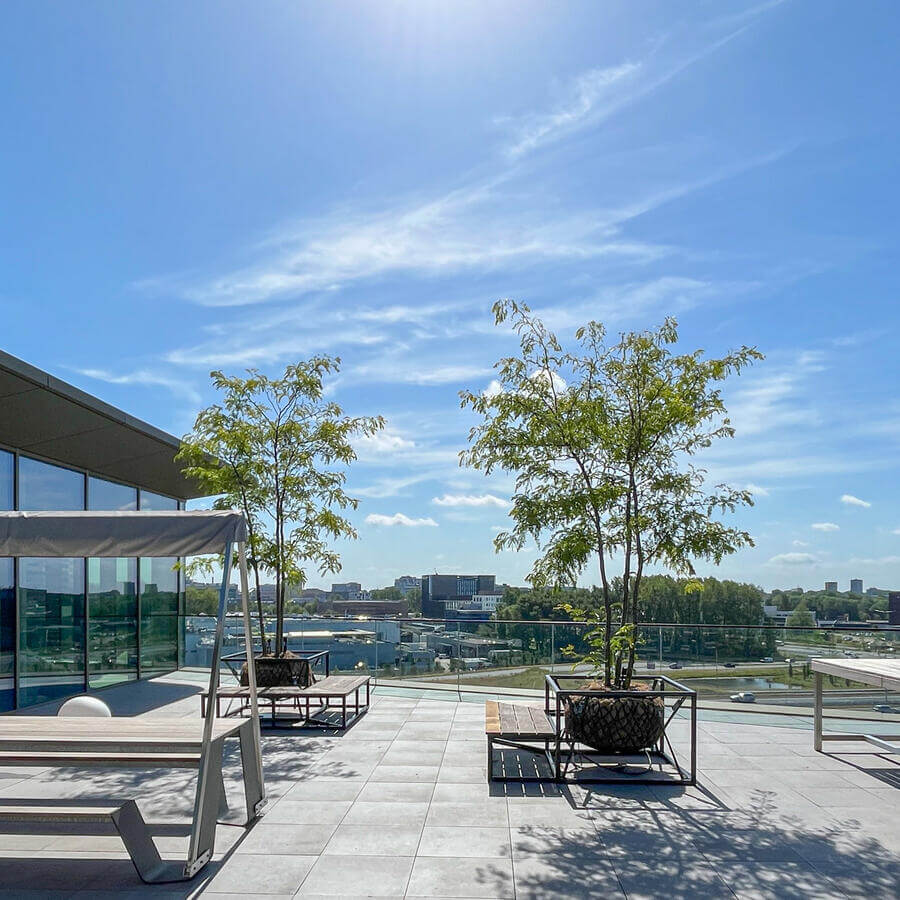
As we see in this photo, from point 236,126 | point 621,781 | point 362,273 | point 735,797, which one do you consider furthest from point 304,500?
point 735,797

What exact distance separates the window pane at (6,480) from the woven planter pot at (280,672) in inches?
133

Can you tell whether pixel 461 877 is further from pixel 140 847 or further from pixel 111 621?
pixel 111 621

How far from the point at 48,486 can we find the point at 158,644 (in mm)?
4302

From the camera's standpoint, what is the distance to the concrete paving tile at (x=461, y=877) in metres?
4.28

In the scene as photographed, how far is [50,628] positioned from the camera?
10836 millimetres

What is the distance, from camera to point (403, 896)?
4.21m

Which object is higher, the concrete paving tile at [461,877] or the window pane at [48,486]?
the window pane at [48,486]

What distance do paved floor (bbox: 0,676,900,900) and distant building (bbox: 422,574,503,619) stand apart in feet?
14.3

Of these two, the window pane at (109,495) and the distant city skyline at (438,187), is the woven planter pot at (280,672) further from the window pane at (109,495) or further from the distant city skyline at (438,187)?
the window pane at (109,495)

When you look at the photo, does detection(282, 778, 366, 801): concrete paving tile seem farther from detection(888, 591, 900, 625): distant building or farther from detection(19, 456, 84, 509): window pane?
detection(888, 591, 900, 625): distant building

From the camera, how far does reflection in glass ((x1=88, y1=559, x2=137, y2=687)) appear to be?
39.1ft

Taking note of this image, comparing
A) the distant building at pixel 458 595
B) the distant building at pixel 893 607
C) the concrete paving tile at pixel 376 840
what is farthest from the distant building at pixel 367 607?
the concrete paving tile at pixel 376 840

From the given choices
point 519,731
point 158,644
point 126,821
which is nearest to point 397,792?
point 519,731

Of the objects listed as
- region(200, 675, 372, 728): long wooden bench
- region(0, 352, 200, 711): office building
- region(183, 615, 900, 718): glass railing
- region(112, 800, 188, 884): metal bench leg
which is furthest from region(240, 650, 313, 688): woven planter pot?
region(112, 800, 188, 884): metal bench leg
